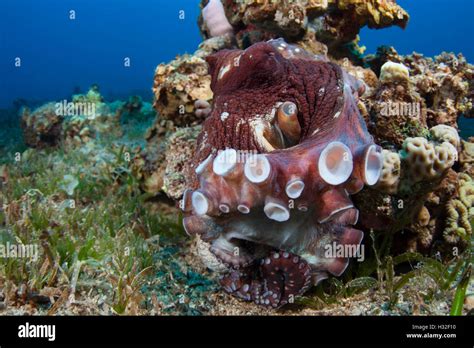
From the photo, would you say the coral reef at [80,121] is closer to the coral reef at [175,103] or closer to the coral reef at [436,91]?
the coral reef at [175,103]

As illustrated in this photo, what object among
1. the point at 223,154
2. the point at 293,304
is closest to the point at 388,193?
the point at 293,304

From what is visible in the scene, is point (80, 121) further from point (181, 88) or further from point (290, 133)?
point (290, 133)

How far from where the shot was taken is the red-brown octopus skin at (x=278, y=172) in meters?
2.74

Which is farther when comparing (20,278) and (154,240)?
(154,240)

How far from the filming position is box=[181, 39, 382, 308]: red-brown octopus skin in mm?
2744

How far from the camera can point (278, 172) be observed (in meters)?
2.72

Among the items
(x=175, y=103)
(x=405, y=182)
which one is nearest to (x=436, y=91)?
(x=405, y=182)

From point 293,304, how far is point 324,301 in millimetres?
281

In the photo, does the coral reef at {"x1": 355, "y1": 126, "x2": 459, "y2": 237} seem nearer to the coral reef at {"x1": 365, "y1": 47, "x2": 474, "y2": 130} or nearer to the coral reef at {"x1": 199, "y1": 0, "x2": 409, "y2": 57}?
the coral reef at {"x1": 365, "y1": 47, "x2": 474, "y2": 130}

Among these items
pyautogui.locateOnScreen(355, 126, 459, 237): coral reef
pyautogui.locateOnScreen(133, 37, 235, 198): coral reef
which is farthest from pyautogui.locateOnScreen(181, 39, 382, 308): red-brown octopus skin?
pyautogui.locateOnScreen(133, 37, 235, 198): coral reef

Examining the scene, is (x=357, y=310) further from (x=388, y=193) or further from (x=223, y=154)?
(x=223, y=154)

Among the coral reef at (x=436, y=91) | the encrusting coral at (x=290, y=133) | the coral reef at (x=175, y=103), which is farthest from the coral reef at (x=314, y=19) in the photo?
the coral reef at (x=436, y=91)

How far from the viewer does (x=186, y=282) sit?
3.97 metres

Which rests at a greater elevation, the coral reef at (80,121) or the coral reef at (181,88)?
the coral reef at (80,121)
